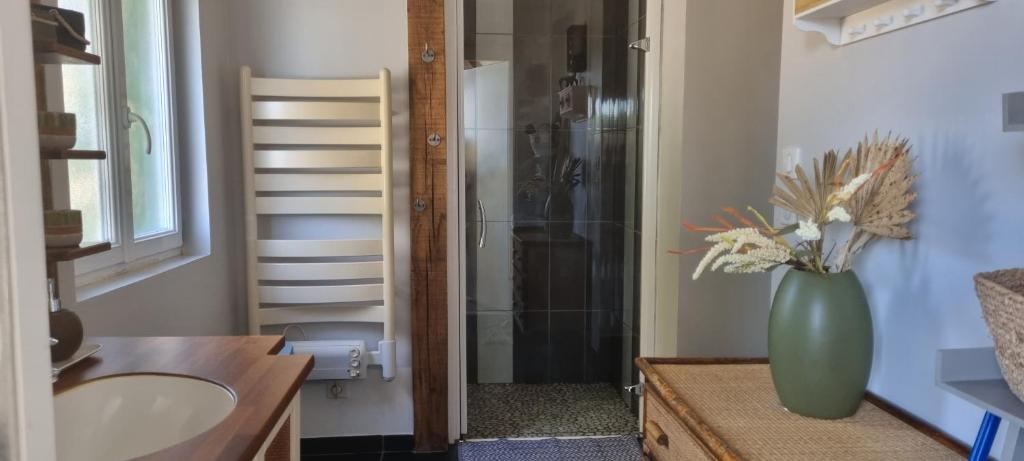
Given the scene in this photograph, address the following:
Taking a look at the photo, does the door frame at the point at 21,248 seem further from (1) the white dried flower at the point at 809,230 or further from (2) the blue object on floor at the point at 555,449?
(2) the blue object on floor at the point at 555,449

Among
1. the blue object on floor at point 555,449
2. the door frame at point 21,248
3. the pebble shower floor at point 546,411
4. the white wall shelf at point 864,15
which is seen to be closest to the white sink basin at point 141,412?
the door frame at point 21,248

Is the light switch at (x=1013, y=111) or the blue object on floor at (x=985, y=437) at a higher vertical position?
the light switch at (x=1013, y=111)

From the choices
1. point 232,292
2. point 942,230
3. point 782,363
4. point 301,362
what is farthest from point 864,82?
point 232,292

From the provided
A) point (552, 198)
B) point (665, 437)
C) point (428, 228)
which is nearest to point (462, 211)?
point (428, 228)

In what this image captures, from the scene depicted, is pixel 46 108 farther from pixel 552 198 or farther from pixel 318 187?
pixel 552 198

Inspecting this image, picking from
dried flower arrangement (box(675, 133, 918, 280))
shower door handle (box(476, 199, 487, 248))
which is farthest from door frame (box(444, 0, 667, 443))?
dried flower arrangement (box(675, 133, 918, 280))

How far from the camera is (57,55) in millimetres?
1163

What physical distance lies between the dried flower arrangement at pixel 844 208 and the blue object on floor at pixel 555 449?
62.6 inches

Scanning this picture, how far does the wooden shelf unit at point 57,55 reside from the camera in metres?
1.12

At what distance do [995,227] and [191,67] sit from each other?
2.10 m

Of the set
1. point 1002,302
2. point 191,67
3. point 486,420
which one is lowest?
point 486,420

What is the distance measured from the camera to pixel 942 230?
109cm

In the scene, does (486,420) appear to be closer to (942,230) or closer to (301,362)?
(301,362)

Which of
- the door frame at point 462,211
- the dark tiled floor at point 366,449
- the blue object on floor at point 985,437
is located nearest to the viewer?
the blue object on floor at point 985,437
